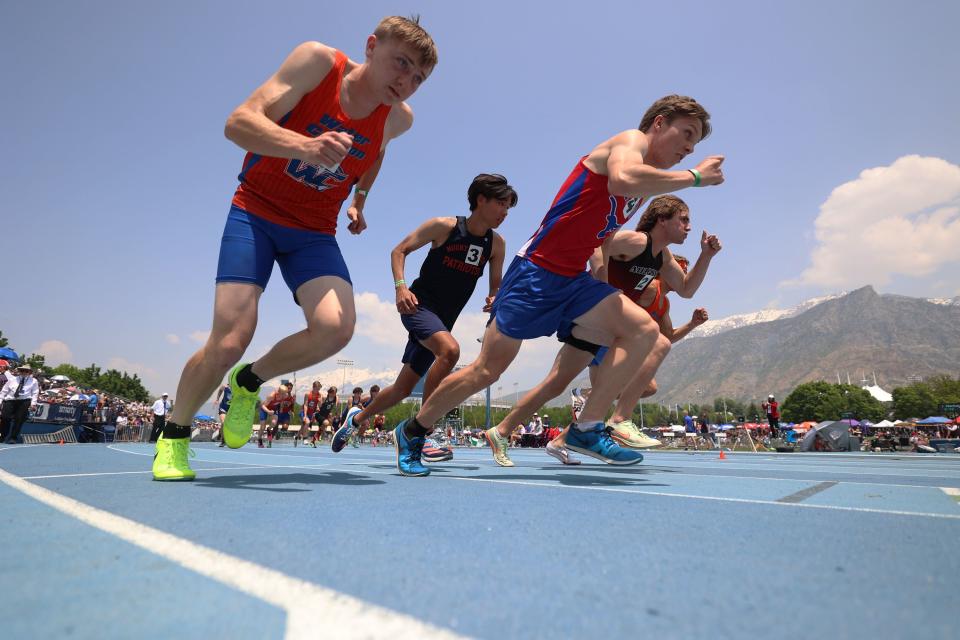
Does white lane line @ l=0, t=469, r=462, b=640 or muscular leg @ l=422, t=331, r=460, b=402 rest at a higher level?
muscular leg @ l=422, t=331, r=460, b=402

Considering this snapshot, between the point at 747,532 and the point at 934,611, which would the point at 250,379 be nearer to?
the point at 747,532

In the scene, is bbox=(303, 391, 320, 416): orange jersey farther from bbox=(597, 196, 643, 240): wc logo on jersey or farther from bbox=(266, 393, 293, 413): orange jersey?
bbox=(597, 196, 643, 240): wc logo on jersey

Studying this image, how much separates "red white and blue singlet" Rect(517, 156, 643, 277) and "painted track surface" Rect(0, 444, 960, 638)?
6.25 feet

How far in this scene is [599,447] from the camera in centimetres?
353

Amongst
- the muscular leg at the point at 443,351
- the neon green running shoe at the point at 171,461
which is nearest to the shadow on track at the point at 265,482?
the neon green running shoe at the point at 171,461

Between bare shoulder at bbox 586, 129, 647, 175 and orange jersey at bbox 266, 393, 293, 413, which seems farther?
orange jersey at bbox 266, 393, 293, 413

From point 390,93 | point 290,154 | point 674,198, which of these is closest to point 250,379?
point 290,154

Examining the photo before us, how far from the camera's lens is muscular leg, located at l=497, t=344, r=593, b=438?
4.30 m

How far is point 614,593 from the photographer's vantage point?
86 cm

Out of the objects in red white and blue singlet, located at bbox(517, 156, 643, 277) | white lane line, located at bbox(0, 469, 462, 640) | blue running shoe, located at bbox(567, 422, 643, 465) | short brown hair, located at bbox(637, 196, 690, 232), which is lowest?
white lane line, located at bbox(0, 469, 462, 640)

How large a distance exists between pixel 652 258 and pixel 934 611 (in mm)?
4468

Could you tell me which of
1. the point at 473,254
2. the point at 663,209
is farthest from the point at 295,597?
the point at 663,209

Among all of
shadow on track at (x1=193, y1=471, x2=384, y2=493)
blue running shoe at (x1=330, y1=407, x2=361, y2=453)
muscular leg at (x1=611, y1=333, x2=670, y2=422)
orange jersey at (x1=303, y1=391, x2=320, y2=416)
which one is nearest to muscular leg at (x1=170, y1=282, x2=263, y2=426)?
shadow on track at (x1=193, y1=471, x2=384, y2=493)

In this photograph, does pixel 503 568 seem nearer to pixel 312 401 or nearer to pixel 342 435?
pixel 342 435
